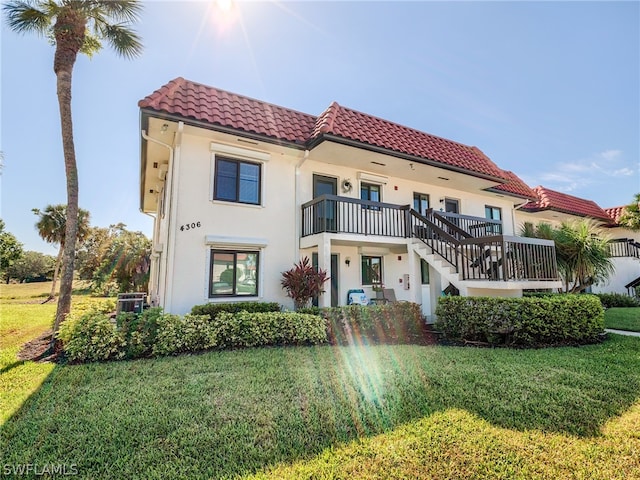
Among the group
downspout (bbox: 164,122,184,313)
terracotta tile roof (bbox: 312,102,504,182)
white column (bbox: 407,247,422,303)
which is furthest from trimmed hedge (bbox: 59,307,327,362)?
terracotta tile roof (bbox: 312,102,504,182)

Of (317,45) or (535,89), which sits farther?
(535,89)

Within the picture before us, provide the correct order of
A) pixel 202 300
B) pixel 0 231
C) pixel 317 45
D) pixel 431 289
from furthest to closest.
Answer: pixel 0 231
pixel 431 289
pixel 317 45
pixel 202 300

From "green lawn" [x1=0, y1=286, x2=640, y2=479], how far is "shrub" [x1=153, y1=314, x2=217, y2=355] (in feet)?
2.41

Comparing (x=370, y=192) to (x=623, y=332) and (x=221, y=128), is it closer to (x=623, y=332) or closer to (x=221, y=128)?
(x=221, y=128)

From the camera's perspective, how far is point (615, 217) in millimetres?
22922

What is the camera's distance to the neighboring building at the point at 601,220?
18.3m

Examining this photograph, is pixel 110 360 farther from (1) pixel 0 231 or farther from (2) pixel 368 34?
(1) pixel 0 231

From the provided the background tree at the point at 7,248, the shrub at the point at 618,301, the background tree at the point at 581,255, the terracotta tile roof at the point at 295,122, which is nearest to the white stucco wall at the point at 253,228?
the terracotta tile roof at the point at 295,122

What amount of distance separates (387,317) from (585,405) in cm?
555

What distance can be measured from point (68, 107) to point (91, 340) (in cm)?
729

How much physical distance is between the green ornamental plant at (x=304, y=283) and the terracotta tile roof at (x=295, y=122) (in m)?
4.35

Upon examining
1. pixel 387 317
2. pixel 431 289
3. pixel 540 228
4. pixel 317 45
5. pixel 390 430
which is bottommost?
Result: pixel 390 430

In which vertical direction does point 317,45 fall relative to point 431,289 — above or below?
above

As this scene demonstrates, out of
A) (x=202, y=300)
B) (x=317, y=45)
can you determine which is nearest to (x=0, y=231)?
(x=202, y=300)
